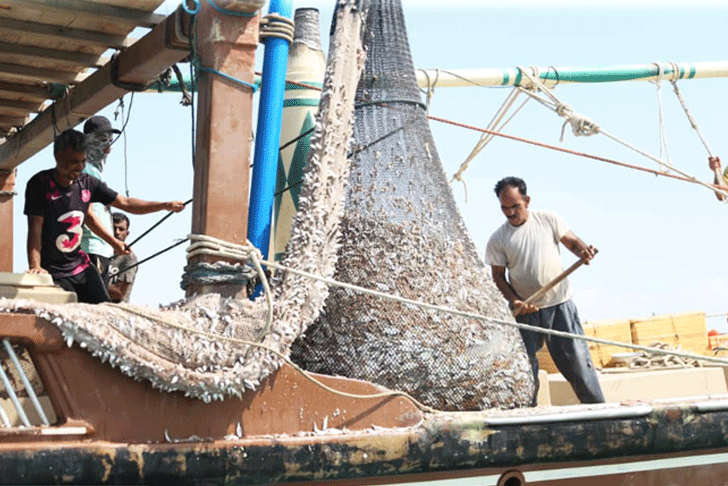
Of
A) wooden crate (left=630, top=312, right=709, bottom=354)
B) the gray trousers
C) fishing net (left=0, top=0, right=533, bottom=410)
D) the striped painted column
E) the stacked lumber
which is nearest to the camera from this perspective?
fishing net (left=0, top=0, right=533, bottom=410)

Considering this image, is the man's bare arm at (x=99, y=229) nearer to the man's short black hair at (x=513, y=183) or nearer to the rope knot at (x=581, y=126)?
the man's short black hair at (x=513, y=183)

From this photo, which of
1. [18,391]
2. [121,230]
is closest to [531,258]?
[18,391]

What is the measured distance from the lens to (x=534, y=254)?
20.3 feet

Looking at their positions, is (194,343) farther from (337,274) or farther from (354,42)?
(354,42)

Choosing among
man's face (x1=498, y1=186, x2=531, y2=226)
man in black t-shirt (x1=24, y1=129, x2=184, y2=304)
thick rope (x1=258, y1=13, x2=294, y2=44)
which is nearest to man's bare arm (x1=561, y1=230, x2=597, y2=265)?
man's face (x1=498, y1=186, x2=531, y2=226)

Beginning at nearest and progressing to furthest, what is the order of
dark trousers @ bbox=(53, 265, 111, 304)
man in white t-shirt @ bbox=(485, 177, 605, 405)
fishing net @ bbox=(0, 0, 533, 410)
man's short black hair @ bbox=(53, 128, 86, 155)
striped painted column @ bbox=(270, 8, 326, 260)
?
fishing net @ bbox=(0, 0, 533, 410) < man's short black hair @ bbox=(53, 128, 86, 155) < dark trousers @ bbox=(53, 265, 111, 304) < man in white t-shirt @ bbox=(485, 177, 605, 405) < striped painted column @ bbox=(270, 8, 326, 260)

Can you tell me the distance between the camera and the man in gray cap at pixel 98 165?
6504 mm

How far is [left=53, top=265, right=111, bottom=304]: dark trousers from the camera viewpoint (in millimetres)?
5445

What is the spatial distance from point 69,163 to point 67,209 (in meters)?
0.28

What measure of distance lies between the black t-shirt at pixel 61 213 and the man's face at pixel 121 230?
8.40ft

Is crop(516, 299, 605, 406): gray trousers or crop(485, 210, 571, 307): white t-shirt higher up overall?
crop(485, 210, 571, 307): white t-shirt

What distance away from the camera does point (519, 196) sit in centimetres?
626

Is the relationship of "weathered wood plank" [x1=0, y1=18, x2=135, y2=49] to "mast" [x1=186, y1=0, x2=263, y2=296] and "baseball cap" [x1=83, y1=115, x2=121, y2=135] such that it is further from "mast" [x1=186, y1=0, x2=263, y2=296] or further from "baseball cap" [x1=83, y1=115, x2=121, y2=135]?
"mast" [x1=186, y1=0, x2=263, y2=296]

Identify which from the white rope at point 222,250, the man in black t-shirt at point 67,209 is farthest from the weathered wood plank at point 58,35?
the white rope at point 222,250
